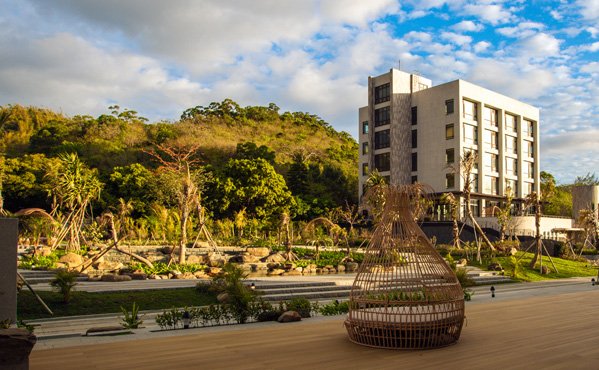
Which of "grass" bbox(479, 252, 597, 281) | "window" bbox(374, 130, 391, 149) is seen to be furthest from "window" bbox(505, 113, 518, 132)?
"grass" bbox(479, 252, 597, 281)

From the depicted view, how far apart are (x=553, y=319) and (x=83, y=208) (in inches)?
796

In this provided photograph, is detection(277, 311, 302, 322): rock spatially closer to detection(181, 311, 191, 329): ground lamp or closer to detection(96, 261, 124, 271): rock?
detection(181, 311, 191, 329): ground lamp

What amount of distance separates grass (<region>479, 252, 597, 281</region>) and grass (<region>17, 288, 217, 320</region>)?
54.0 ft

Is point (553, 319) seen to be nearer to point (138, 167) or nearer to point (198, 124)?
point (138, 167)

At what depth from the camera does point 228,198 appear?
44.0m

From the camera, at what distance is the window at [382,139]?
52.8 metres

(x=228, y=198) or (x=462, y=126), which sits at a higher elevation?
(x=462, y=126)

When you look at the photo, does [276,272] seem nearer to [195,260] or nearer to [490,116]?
[195,260]

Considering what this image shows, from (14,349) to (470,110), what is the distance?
161 feet

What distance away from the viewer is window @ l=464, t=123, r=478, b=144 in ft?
159

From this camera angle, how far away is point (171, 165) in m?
41.2

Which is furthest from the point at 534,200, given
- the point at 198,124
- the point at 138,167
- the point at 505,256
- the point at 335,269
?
the point at 198,124

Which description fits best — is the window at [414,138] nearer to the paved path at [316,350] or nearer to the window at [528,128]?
the window at [528,128]

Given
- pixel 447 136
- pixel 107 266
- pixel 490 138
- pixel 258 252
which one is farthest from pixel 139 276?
pixel 490 138
